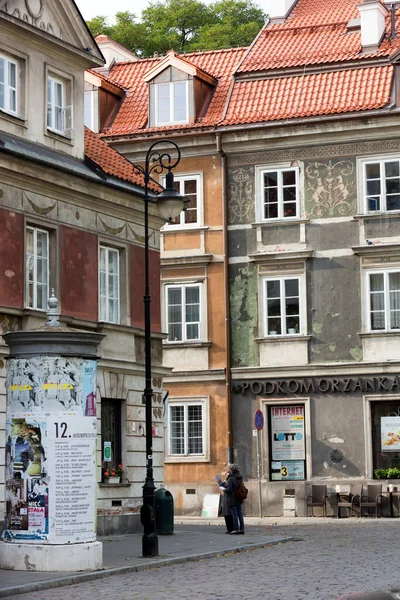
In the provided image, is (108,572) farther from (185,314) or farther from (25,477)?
(185,314)

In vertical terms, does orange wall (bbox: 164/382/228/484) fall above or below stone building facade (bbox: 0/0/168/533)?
below

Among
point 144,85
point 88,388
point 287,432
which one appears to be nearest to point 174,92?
point 144,85

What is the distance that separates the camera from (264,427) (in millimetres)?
37688

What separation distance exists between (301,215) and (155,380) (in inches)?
394

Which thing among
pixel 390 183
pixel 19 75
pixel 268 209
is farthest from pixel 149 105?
pixel 19 75

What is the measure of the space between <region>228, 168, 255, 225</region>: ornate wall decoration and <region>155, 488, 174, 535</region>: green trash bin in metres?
13.0

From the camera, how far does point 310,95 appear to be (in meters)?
38.6

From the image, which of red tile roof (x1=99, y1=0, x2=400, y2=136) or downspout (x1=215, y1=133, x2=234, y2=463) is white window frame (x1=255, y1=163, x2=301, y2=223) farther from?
red tile roof (x1=99, y1=0, x2=400, y2=136)

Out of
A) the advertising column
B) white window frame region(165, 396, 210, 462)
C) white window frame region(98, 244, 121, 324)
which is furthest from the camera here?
white window frame region(165, 396, 210, 462)

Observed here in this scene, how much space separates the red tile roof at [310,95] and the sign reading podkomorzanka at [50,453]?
20273 millimetres


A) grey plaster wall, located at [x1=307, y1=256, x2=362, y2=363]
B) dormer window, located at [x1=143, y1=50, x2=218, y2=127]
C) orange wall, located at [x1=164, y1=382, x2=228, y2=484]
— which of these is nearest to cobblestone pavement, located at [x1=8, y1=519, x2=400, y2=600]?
grey plaster wall, located at [x1=307, y1=256, x2=362, y2=363]

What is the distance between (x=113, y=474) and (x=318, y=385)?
1093cm

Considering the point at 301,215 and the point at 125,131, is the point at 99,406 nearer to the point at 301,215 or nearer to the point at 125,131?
the point at 301,215

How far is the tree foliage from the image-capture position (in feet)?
183
